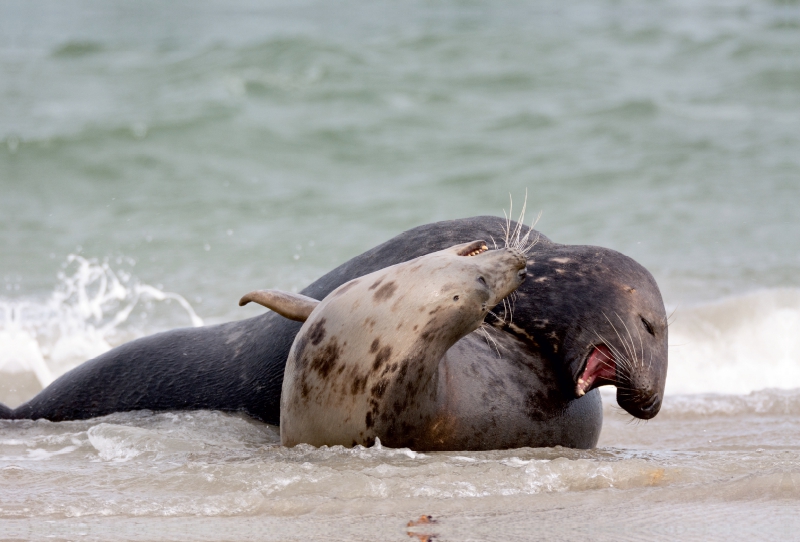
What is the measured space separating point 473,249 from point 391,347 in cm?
48

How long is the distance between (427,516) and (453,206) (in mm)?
7948

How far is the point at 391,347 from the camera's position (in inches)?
121

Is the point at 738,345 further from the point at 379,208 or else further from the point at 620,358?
→ the point at 379,208

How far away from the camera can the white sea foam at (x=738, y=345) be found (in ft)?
19.3

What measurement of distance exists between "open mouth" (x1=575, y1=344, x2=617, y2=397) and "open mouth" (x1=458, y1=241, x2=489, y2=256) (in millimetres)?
539

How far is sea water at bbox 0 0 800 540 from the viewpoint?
2.88 meters

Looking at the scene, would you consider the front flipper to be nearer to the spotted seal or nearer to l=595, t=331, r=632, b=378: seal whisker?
the spotted seal

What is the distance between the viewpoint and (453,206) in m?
10.5

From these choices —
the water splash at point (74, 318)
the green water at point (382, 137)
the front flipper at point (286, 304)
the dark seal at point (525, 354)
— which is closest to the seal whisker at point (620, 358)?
the dark seal at point (525, 354)

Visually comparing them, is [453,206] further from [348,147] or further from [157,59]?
[157,59]

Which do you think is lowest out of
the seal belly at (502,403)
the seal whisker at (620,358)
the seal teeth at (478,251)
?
the seal belly at (502,403)

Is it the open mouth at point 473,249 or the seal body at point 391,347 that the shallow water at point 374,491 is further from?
the open mouth at point 473,249

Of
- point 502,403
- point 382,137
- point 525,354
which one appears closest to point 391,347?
point 502,403

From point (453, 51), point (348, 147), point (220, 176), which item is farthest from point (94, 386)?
point (453, 51)
